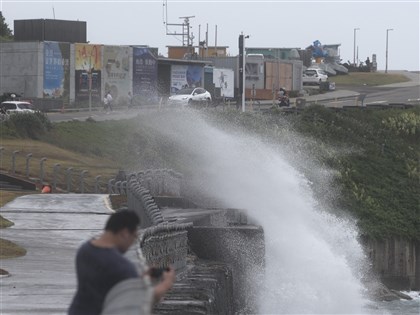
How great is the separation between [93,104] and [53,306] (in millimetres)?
52693

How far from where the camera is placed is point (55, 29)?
2736 inches

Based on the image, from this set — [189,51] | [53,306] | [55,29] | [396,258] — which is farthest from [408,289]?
[189,51]

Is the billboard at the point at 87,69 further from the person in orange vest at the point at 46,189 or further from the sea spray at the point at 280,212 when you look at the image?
the person in orange vest at the point at 46,189

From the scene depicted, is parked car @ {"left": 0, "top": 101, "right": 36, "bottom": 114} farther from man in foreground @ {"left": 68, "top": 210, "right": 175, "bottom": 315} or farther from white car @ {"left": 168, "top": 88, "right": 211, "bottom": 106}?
man in foreground @ {"left": 68, "top": 210, "right": 175, "bottom": 315}

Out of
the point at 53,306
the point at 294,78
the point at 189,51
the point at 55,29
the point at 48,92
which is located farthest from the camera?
the point at 189,51

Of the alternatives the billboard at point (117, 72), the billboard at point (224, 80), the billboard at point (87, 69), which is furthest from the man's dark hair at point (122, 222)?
the billboard at point (224, 80)

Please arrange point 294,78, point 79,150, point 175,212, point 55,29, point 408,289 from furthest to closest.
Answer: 1. point 294,78
2. point 55,29
3. point 79,150
4. point 408,289
5. point 175,212

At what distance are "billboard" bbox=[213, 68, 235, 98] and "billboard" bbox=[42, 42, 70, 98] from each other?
1190 centimetres

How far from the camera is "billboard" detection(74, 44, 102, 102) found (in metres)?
65.6

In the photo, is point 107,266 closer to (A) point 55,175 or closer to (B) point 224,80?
(A) point 55,175

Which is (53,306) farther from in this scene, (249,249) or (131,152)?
(131,152)

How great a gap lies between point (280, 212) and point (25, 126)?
1333 centimetres

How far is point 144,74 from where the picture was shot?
232 ft

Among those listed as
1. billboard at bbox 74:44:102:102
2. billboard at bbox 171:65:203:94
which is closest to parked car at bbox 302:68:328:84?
billboard at bbox 171:65:203:94
